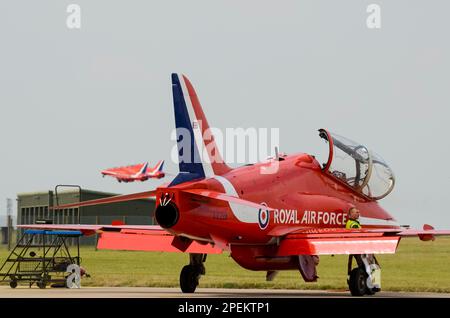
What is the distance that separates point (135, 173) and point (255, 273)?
87737 millimetres

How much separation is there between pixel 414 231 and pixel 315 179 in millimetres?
3991

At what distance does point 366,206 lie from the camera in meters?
27.1

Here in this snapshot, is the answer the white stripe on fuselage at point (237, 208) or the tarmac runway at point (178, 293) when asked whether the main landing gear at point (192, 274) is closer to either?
the tarmac runway at point (178, 293)

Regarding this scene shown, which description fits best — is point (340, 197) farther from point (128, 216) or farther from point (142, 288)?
point (128, 216)

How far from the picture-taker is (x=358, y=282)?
23.3 m

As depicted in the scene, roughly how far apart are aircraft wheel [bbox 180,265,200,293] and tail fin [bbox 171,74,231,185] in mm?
3243

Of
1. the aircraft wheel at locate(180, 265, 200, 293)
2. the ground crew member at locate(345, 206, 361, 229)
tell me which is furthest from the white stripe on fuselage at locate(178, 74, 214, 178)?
the ground crew member at locate(345, 206, 361, 229)

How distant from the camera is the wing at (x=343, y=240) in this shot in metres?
21.6

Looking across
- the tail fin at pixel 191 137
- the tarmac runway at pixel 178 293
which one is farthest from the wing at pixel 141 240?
the tail fin at pixel 191 137

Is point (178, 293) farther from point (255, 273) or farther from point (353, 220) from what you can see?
point (255, 273)

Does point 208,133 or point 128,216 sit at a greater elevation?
point 208,133

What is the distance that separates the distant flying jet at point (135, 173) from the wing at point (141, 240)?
91578mm
